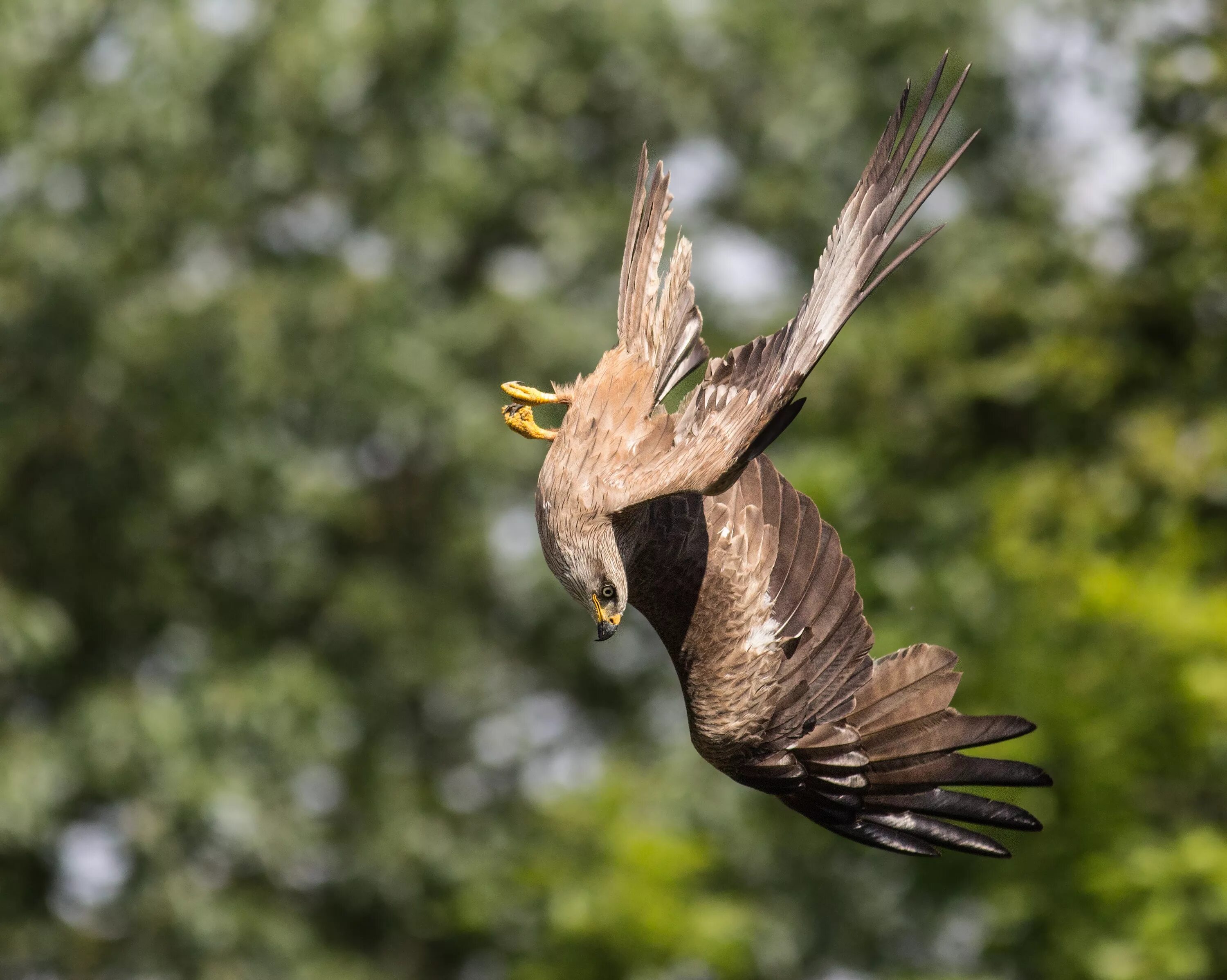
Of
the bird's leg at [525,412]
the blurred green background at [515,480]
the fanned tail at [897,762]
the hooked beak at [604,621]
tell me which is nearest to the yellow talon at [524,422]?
the bird's leg at [525,412]

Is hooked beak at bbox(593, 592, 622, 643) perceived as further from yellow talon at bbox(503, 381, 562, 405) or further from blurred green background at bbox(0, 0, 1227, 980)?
blurred green background at bbox(0, 0, 1227, 980)

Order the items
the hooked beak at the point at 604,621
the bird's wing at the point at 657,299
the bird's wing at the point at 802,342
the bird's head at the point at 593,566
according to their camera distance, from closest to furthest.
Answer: the bird's wing at the point at 802,342, the bird's head at the point at 593,566, the hooked beak at the point at 604,621, the bird's wing at the point at 657,299

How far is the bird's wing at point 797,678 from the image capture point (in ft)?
19.1

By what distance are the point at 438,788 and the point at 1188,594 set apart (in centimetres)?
951

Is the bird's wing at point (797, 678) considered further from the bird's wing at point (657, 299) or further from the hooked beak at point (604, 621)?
the bird's wing at point (657, 299)

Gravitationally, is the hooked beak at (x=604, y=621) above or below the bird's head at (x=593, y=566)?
below

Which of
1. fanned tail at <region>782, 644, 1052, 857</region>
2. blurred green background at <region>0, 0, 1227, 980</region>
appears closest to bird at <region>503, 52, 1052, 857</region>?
fanned tail at <region>782, 644, 1052, 857</region>

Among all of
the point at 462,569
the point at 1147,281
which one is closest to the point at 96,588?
the point at 462,569

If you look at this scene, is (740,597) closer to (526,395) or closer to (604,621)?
(604,621)

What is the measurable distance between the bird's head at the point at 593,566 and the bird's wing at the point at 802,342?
0.24 meters

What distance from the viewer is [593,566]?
541 cm

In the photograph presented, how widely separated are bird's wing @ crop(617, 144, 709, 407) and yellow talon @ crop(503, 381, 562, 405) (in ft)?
1.06

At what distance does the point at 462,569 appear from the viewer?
62.1 ft

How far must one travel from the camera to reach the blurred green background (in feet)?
39.9
